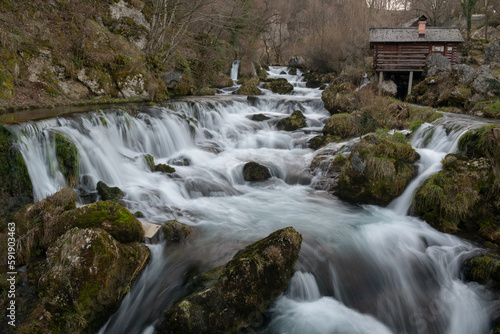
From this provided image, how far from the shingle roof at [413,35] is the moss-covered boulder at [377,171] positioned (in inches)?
545

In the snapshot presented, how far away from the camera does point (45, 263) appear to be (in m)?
4.31

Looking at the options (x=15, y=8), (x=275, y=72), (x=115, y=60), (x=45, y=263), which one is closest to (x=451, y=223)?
(x=45, y=263)

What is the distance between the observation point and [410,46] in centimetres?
1931

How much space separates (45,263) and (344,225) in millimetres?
5586

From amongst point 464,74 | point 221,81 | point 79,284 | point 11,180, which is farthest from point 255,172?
point 221,81

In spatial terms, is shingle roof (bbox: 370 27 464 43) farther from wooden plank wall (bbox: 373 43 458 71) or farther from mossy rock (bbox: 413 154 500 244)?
mossy rock (bbox: 413 154 500 244)

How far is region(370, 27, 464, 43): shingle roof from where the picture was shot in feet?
62.1

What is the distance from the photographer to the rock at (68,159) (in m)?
6.89

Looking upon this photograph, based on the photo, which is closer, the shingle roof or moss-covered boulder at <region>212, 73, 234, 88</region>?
the shingle roof

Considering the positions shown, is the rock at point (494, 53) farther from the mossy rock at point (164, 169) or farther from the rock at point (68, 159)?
the rock at point (68, 159)

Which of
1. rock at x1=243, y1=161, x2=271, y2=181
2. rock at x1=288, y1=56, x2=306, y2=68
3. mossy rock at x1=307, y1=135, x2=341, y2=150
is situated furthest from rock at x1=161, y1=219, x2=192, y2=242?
rock at x1=288, y1=56, x2=306, y2=68

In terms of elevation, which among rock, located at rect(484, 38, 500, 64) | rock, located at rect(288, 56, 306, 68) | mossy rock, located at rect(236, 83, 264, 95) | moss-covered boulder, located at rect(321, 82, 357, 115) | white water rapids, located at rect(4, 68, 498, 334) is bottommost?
white water rapids, located at rect(4, 68, 498, 334)

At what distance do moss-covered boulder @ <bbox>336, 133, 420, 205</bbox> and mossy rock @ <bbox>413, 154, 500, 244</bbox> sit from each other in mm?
821

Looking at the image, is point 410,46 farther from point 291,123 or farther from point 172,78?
point 172,78
